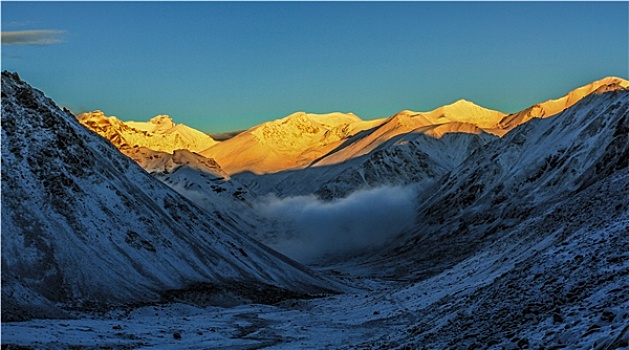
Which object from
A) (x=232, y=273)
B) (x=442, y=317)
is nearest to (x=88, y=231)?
(x=232, y=273)

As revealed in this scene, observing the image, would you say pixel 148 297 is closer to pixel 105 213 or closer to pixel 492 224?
Answer: pixel 105 213

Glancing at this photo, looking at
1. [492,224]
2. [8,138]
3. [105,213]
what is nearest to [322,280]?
[105,213]

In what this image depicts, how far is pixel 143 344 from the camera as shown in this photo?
43562 millimetres

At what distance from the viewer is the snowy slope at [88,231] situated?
64.4 meters

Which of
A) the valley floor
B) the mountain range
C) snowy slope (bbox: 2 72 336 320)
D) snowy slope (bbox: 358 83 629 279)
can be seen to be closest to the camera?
the valley floor

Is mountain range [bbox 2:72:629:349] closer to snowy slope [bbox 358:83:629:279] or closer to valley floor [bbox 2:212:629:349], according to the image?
valley floor [bbox 2:212:629:349]

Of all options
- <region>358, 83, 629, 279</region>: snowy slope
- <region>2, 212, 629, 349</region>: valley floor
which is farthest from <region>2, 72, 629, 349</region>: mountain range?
<region>358, 83, 629, 279</region>: snowy slope

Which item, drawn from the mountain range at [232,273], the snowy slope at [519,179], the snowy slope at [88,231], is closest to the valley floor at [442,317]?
the mountain range at [232,273]

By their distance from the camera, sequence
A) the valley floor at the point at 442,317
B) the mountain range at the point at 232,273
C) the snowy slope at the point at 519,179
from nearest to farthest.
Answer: the valley floor at the point at 442,317 → the mountain range at the point at 232,273 → the snowy slope at the point at 519,179

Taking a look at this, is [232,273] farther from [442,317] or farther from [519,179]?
[519,179]

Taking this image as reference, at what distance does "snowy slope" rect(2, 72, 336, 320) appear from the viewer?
64.4 meters

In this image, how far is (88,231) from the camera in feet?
242

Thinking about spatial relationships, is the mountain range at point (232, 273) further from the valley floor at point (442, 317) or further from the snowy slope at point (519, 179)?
the snowy slope at point (519, 179)

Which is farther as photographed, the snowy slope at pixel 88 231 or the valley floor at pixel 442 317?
the snowy slope at pixel 88 231
